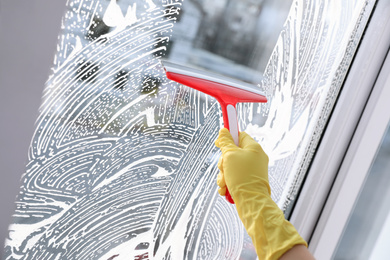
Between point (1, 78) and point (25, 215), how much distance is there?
1.06 ft

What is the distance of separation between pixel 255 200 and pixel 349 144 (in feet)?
2.01

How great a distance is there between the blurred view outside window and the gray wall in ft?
3.87

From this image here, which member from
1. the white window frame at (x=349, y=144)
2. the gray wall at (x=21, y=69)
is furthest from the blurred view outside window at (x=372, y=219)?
the gray wall at (x=21, y=69)

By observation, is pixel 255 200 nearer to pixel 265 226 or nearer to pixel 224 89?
pixel 265 226

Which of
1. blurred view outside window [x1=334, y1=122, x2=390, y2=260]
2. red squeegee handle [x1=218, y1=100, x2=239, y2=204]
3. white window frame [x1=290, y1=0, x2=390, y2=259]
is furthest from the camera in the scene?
blurred view outside window [x1=334, y1=122, x2=390, y2=260]

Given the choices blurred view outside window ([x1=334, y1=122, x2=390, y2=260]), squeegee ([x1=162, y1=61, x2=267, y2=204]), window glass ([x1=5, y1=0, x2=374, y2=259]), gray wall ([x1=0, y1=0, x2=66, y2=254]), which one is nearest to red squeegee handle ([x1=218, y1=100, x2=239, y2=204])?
squeegee ([x1=162, y1=61, x2=267, y2=204])

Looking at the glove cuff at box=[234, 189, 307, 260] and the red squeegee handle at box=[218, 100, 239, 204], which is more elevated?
the red squeegee handle at box=[218, 100, 239, 204]

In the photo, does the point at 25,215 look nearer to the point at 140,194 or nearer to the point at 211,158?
the point at 140,194

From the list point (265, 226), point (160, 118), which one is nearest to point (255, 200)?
point (265, 226)

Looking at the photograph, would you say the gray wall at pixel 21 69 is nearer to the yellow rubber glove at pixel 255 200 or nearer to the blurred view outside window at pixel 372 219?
the yellow rubber glove at pixel 255 200

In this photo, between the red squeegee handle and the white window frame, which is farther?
the white window frame

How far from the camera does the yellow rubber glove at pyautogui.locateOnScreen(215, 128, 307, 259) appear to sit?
0.93 meters

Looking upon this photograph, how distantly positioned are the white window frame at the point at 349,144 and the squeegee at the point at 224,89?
46 centimetres

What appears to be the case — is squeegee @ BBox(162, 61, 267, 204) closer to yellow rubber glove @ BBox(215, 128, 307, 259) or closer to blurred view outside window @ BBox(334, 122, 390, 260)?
yellow rubber glove @ BBox(215, 128, 307, 259)
